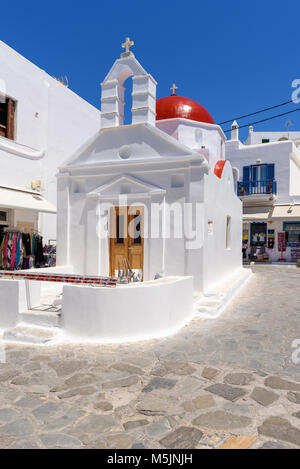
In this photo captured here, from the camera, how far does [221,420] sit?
10.6 feet

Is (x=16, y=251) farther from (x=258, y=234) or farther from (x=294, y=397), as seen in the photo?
(x=258, y=234)

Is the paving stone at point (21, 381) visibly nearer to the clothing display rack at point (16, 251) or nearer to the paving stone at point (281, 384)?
the paving stone at point (281, 384)

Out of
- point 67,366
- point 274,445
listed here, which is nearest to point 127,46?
point 67,366

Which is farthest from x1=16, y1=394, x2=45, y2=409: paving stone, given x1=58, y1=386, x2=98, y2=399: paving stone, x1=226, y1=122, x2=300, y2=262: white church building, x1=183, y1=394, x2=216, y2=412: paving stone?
x1=226, y1=122, x2=300, y2=262: white church building

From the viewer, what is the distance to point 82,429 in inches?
120

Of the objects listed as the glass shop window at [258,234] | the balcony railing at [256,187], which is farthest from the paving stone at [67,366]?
the balcony railing at [256,187]

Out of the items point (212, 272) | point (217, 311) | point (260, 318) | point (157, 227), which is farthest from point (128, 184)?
point (260, 318)

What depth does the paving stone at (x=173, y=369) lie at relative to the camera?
435cm

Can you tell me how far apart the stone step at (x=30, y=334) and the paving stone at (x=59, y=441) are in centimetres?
266

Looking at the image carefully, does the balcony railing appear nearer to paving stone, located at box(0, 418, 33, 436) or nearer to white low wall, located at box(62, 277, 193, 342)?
white low wall, located at box(62, 277, 193, 342)

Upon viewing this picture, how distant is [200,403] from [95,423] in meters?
1.19

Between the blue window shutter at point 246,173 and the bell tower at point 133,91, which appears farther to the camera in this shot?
the blue window shutter at point 246,173

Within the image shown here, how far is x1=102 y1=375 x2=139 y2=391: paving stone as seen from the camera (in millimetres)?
3963
